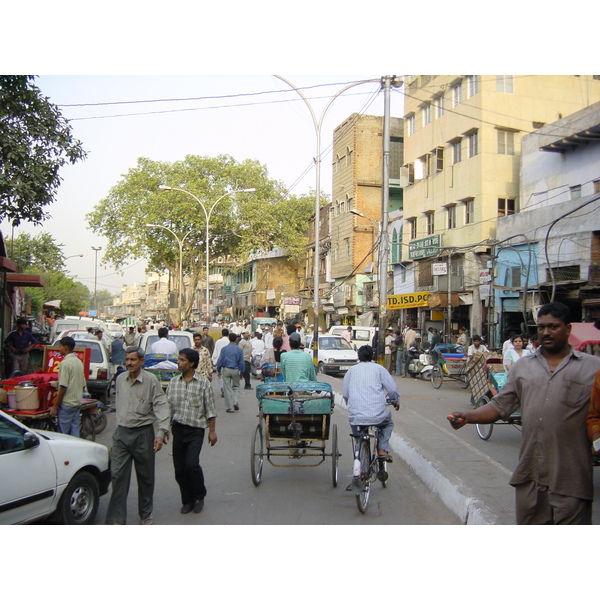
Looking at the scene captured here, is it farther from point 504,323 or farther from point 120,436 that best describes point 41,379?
point 504,323

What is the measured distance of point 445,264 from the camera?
24844mm

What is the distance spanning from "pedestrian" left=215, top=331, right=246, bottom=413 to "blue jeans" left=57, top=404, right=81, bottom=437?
4.57m

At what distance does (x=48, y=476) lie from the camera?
5.05 m

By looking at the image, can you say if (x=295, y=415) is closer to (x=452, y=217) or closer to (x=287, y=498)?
(x=287, y=498)

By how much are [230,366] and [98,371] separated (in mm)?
2921

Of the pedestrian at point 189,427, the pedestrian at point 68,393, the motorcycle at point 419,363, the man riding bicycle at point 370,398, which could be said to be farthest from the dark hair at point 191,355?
the motorcycle at point 419,363

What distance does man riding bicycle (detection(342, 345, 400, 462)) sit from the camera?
6.52 meters

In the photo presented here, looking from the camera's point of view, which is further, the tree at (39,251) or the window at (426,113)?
the tree at (39,251)

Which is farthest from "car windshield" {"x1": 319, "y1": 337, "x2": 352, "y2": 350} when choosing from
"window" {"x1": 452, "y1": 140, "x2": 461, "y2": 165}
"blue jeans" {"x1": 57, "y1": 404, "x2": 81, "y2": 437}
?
"blue jeans" {"x1": 57, "y1": 404, "x2": 81, "y2": 437}

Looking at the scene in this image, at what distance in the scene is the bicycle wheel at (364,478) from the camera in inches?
239

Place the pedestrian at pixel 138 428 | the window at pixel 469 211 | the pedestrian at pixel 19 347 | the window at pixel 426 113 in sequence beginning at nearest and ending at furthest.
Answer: the pedestrian at pixel 138 428
the pedestrian at pixel 19 347
the window at pixel 469 211
the window at pixel 426 113

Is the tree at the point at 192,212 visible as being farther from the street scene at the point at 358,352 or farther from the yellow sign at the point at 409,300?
the yellow sign at the point at 409,300

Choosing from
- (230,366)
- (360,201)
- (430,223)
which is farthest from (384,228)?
(360,201)

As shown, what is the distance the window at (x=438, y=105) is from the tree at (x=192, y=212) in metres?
18.9
